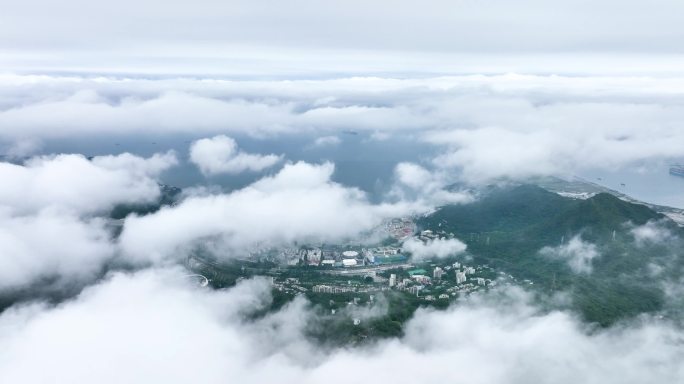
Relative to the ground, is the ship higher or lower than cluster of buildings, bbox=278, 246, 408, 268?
higher

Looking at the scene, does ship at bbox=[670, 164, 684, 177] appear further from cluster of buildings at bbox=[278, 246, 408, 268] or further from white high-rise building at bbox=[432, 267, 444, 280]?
white high-rise building at bbox=[432, 267, 444, 280]

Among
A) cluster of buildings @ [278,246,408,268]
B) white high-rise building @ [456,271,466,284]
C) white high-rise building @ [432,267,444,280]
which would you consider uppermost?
white high-rise building @ [456,271,466,284]

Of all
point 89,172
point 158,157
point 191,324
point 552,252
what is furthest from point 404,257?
point 158,157

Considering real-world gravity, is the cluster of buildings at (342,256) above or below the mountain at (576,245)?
below

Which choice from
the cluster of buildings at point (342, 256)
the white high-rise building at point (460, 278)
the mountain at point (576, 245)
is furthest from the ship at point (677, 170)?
the white high-rise building at point (460, 278)

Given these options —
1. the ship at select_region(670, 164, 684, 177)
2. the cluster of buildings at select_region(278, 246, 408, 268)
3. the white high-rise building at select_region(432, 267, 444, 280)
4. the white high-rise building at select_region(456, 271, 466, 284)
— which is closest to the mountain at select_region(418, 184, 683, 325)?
the white high-rise building at select_region(456, 271, 466, 284)

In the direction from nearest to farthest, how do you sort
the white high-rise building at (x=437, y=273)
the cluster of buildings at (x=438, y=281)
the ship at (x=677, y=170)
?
the cluster of buildings at (x=438, y=281) < the white high-rise building at (x=437, y=273) < the ship at (x=677, y=170)

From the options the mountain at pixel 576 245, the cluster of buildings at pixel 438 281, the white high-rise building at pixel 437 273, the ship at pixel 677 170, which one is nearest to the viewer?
the mountain at pixel 576 245

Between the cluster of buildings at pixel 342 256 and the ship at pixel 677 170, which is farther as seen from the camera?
the ship at pixel 677 170

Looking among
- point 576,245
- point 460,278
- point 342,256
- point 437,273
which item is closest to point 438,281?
point 437,273

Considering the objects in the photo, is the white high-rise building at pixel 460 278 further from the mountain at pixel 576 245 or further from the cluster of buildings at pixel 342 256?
the cluster of buildings at pixel 342 256

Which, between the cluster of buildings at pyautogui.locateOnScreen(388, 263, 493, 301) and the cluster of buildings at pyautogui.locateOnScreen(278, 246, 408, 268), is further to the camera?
the cluster of buildings at pyautogui.locateOnScreen(278, 246, 408, 268)

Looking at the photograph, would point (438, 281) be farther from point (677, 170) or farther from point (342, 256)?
point (677, 170)
